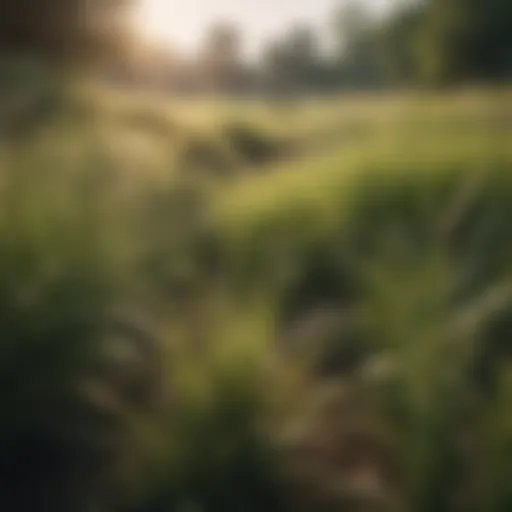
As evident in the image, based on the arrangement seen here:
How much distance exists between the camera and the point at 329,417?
1.08m

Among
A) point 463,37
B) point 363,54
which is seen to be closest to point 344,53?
point 363,54

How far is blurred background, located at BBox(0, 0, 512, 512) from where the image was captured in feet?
3.50

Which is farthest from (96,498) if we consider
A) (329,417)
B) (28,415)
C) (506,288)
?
(506,288)

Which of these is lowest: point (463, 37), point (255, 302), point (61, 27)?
point (255, 302)

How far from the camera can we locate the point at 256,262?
4.00 feet

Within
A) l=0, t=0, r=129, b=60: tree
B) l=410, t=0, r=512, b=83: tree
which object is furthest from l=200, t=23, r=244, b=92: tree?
l=410, t=0, r=512, b=83: tree

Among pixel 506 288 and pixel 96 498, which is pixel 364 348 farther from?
pixel 96 498

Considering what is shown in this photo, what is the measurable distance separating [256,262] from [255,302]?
0.25ft

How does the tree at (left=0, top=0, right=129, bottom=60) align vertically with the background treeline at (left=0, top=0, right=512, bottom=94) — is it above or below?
above

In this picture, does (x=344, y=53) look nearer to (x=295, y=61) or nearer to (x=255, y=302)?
(x=295, y=61)

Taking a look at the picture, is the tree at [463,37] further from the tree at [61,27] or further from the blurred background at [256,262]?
the tree at [61,27]

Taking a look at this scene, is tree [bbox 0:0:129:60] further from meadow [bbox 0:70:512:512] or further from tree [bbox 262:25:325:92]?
tree [bbox 262:25:325:92]

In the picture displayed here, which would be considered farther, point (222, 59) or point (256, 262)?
point (222, 59)

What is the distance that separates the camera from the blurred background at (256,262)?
1.07 m
